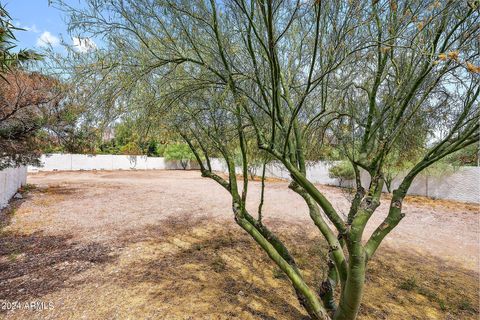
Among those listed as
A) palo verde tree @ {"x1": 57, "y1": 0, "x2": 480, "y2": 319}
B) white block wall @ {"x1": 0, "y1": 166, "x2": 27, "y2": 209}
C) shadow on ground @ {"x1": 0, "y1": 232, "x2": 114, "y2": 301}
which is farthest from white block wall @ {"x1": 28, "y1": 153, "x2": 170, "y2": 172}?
palo verde tree @ {"x1": 57, "y1": 0, "x2": 480, "y2": 319}

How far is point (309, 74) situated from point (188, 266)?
361cm

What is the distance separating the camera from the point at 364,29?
2.60 metres

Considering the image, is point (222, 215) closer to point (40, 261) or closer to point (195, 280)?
point (195, 280)

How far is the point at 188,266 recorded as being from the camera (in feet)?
14.2

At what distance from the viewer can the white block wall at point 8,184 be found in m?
7.59

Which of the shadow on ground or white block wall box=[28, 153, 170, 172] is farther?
white block wall box=[28, 153, 170, 172]

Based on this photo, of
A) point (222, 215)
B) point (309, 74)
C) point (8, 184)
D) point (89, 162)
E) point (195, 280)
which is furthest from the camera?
point (89, 162)

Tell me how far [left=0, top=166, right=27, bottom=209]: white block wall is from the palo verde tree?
737cm

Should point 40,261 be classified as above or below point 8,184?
below

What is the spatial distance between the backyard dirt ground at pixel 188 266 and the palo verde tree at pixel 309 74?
120cm

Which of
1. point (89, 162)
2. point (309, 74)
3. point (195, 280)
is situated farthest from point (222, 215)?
point (89, 162)

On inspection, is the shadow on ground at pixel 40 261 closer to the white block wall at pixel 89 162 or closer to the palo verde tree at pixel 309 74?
the palo verde tree at pixel 309 74

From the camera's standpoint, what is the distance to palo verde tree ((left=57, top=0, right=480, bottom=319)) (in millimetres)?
2123

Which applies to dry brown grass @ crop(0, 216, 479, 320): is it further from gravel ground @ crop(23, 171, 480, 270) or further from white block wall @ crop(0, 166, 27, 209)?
white block wall @ crop(0, 166, 27, 209)
